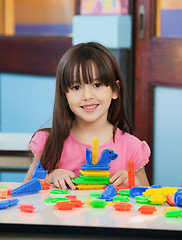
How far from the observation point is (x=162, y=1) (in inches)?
128

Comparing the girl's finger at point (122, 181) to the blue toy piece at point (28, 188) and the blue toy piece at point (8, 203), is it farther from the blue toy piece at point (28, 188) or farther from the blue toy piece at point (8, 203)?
the blue toy piece at point (8, 203)

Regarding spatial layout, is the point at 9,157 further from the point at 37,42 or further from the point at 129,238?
the point at 37,42

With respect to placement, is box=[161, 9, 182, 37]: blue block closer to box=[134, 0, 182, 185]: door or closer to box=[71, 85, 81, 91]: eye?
box=[134, 0, 182, 185]: door

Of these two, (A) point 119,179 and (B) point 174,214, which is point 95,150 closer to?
(A) point 119,179

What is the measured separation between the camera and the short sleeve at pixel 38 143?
6.27ft

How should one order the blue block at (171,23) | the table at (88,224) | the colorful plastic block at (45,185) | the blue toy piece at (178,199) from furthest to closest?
the blue block at (171,23), the colorful plastic block at (45,185), the blue toy piece at (178,199), the table at (88,224)

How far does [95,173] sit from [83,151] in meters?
0.31

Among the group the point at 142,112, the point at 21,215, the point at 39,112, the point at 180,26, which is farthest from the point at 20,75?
the point at 21,215

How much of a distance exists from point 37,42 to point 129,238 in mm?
2928

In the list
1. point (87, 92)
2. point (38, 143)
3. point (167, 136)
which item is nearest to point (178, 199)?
point (87, 92)

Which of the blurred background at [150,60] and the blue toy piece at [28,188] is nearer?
the blue toy piece at [28,188]

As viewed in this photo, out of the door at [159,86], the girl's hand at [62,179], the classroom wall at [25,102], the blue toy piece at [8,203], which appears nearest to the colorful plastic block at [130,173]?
the girl's hand at [62,179]

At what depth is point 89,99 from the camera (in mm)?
1789

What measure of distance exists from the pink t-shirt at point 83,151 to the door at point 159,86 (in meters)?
1.29
